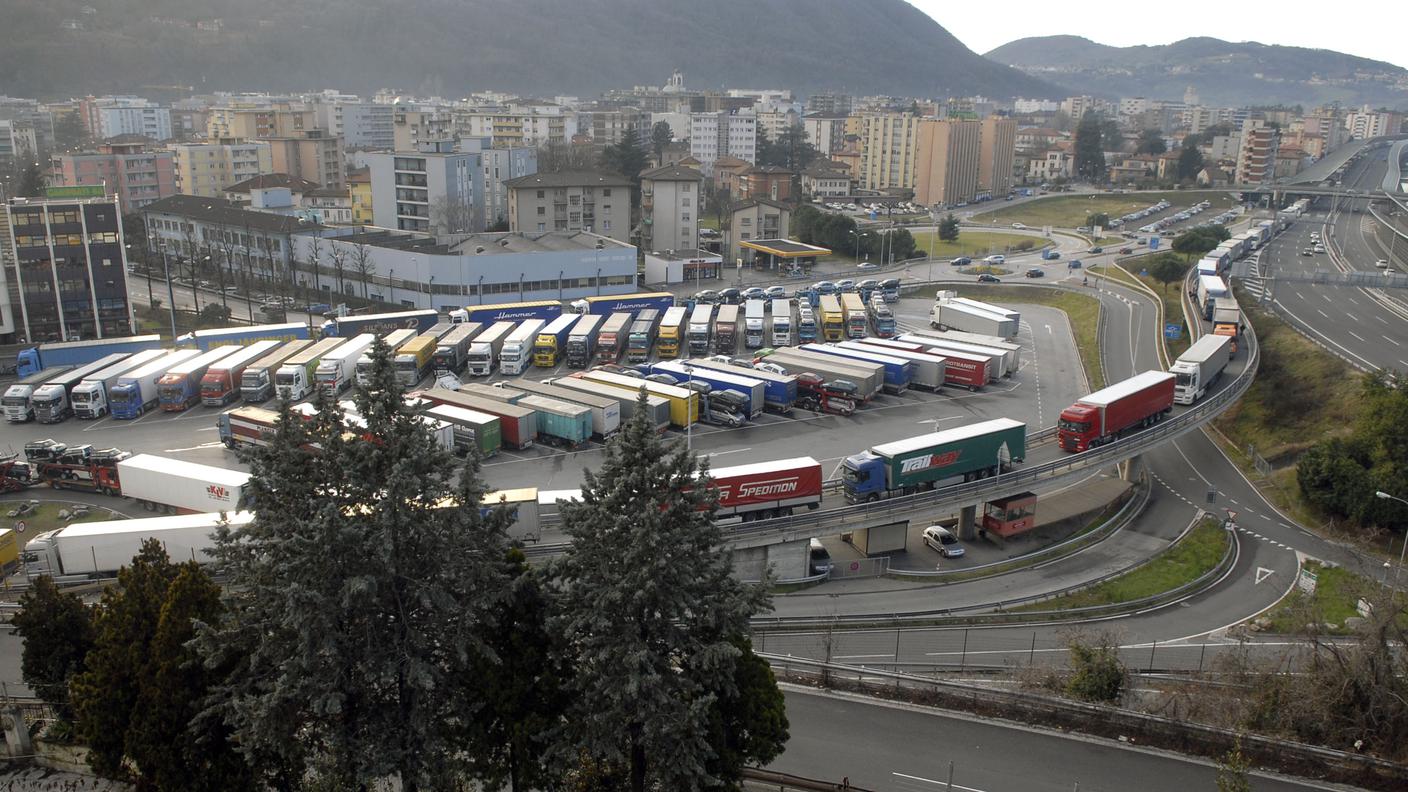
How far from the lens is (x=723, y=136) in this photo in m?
114

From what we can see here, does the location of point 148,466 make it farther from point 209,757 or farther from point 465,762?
point 465,762

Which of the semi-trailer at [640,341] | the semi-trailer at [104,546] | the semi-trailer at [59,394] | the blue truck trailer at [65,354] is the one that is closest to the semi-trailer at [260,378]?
the semi-trailer at [59,394]

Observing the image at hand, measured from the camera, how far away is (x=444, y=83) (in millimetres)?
195500

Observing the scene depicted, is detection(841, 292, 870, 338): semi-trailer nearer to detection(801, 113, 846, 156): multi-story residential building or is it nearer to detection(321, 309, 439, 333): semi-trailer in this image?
detection(321, 309, 439, 333): semi-trailer

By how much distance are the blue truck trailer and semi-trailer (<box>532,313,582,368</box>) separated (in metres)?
14.7

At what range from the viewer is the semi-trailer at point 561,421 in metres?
28.3

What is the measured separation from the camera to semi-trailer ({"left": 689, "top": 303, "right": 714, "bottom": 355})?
40.0m

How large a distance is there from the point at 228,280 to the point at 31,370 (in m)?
19.8

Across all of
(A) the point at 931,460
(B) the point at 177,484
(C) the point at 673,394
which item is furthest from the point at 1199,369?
(B) the point at 177,484

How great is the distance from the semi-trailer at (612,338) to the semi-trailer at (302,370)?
10129mm

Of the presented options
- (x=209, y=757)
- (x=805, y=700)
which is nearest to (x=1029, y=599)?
(x=805, y=700)

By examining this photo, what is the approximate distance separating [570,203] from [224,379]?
106 ft

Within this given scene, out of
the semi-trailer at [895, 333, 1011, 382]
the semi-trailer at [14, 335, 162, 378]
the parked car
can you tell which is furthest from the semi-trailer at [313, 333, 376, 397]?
the semi-trailer at [895, 333, 1011, 382]

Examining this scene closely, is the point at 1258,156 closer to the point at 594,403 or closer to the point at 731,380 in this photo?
the point at 731,380
